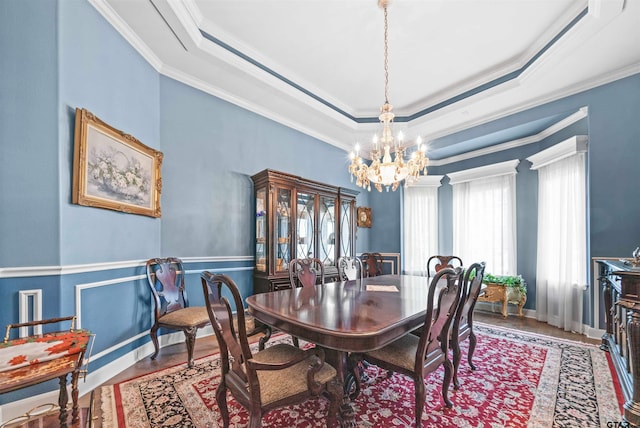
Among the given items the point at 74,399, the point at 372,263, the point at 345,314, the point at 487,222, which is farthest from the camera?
the point at 372,263

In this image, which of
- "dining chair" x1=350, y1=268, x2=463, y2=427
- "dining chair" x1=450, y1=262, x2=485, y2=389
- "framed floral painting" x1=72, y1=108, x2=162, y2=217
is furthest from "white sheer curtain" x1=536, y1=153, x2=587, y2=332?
"framed floral painting" x1=72, y1=108, x2=162, y2=217

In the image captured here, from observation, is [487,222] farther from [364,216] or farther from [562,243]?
[364,216]

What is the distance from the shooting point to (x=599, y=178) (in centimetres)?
304

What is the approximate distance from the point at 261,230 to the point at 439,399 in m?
2.52

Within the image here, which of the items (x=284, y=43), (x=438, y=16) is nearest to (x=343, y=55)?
(x=284, y=43)

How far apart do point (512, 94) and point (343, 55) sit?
2.22 metres

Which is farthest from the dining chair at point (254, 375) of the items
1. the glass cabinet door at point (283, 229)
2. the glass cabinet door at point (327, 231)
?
the glass cabinet door at point (327, 231)

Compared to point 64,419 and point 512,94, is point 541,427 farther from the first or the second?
point 512,94

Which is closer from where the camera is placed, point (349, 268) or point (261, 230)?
point (261, 230)

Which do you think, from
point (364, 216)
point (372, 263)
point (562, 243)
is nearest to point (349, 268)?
point (372, 263)

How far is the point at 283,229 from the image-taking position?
3.53 meters

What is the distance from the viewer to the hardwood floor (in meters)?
1.62

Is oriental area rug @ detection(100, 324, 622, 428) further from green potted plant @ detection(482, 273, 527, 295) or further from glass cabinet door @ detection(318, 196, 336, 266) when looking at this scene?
glass cabinet door @ detection(318, 196, 336, 266)

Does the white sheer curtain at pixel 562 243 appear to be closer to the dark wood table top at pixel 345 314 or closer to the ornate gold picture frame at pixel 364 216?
the dark wood table top at pixel 345 314
